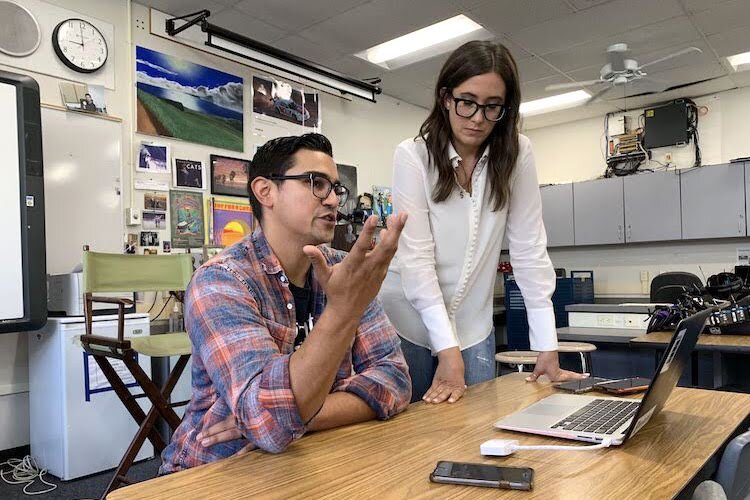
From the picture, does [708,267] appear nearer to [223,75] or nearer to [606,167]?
[606,167]

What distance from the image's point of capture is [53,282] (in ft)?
10.5

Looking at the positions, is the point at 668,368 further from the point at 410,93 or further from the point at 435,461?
the point at 410,93

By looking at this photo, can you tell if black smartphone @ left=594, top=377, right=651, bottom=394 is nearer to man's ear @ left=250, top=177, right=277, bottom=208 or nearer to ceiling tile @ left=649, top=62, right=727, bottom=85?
man's ear @ left=250, top=177, right=277, bottom=208

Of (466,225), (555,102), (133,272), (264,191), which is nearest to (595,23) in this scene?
(555,102)

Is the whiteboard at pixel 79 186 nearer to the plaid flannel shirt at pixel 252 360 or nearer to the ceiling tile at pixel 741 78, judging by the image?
the plaid flannel shirt at pixel 252 360

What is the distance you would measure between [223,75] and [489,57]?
11.6ft

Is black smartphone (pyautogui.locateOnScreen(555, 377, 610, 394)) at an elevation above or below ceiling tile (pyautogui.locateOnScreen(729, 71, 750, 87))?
below

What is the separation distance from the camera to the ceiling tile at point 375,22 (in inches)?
155

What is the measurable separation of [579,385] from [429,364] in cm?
38

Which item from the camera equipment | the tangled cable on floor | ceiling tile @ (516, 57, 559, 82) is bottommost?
the tangled cable on floor

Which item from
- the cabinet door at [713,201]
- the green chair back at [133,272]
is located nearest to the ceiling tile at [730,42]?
the cabinet door at [713,201]

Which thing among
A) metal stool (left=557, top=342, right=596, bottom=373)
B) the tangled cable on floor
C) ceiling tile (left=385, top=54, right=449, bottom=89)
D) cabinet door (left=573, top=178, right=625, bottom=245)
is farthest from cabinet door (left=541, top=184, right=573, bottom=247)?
the tangled cable on floor

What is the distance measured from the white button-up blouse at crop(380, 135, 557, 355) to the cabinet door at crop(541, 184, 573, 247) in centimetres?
517

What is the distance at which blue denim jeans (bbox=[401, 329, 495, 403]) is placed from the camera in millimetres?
1494
